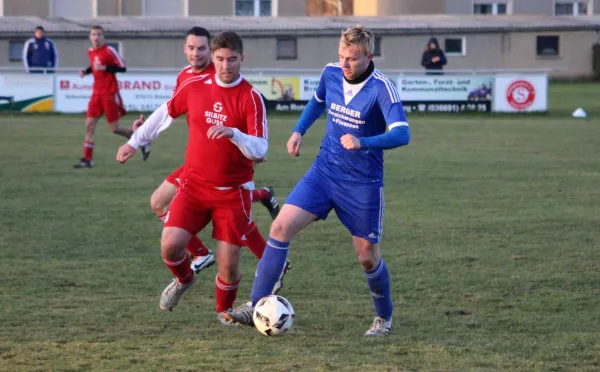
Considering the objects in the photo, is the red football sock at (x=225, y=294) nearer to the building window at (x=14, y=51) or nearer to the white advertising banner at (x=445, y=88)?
the white advertising banner at (x=445, y=88)

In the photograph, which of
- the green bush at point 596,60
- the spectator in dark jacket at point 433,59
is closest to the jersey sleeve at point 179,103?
the spectator in dark jacket at point 433,59

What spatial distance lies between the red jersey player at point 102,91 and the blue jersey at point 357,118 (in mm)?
9089

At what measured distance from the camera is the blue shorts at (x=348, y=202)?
613 centimetres

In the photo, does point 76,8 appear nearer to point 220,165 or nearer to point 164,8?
point 164,8

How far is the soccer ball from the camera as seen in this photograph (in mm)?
5898

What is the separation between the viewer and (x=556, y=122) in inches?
956

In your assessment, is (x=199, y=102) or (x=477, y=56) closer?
(x=199, y=102)

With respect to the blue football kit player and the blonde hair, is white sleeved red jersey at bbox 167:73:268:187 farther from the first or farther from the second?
the blonde hair

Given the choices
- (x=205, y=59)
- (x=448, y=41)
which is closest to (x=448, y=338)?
(x=205, y=59)

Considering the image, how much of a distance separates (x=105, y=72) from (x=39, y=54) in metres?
11.5

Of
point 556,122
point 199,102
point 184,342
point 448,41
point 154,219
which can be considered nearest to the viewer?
point 184,342

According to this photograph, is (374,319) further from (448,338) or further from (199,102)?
(199,102)

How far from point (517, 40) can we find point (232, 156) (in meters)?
38.9

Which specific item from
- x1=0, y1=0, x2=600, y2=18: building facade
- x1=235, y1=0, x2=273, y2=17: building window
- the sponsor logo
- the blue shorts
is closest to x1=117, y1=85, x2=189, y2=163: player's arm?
the blue shorts
